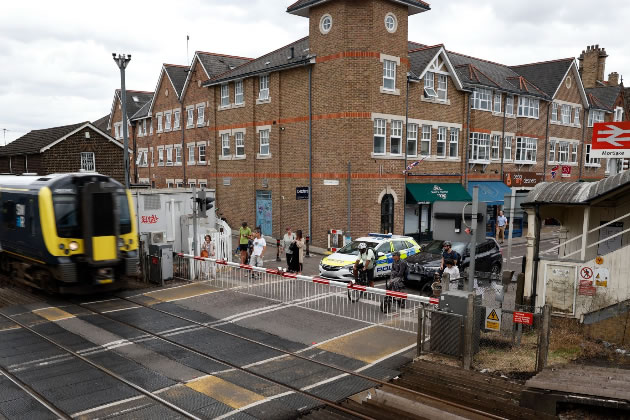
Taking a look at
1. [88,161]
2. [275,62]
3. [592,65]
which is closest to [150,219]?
[275,62]

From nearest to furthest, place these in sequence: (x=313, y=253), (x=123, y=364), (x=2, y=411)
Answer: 1. (x=2, y=411)
2. (x=123, y=364)
3. (x=313, y=253)

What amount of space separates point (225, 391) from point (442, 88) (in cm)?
2371

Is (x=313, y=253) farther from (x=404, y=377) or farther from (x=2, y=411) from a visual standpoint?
(x=2, y=411)

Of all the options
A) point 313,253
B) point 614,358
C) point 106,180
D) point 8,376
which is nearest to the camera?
point 8,376

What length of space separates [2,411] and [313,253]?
1762cm

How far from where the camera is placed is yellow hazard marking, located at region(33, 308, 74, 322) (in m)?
12.1

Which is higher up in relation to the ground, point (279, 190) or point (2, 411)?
point (279, 190)

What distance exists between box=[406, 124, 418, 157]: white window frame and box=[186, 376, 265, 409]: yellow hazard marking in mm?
19465

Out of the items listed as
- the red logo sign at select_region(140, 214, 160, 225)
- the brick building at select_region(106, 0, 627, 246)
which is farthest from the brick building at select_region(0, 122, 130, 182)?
the red logo sign at select_region(140, 214, 160, 225)

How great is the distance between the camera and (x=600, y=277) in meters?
11.2

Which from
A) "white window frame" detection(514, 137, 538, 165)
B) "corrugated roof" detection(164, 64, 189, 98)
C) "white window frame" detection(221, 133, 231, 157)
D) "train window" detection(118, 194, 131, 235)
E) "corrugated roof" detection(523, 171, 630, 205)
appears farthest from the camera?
"corrugated roof" detection(164, 64, 189, 98)

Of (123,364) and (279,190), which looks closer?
(123,364)

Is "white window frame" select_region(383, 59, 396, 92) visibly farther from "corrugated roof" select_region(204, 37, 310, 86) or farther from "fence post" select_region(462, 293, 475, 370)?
"fence post" select_region(462, 293, 475, 370)

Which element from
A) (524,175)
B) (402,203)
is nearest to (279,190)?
(402,203)
